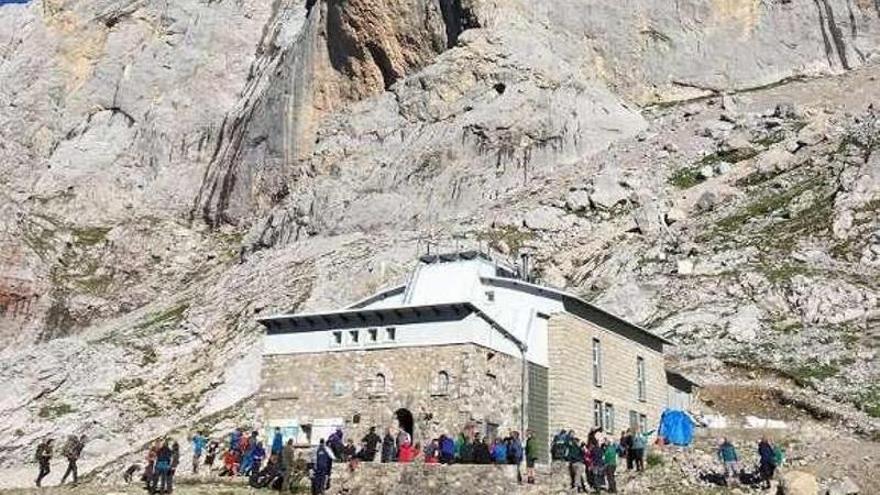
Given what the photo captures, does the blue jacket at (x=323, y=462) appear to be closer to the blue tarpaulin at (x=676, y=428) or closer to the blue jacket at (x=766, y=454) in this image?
the blue jacket at (x=766, y=454)

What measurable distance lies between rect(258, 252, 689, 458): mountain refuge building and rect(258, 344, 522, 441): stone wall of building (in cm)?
3

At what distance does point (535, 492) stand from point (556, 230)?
138 feet

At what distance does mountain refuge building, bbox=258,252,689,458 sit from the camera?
109 ft

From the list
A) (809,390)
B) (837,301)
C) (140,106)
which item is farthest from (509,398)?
(140,106)

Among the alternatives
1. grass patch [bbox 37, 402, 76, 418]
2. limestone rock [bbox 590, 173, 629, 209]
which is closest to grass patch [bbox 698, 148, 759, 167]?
limestone rock [bbox 590, 173, 629, 209]

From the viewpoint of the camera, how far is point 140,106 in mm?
114438

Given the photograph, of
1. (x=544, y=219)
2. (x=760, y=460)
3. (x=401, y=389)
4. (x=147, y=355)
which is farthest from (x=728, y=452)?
(x=147, y=355)

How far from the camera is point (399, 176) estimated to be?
8012 centimetres

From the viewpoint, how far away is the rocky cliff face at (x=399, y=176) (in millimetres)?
56156

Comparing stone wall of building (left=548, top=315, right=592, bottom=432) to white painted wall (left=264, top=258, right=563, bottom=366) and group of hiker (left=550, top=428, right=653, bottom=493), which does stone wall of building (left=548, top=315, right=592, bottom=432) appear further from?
group of hiker (left=550, top=428, right=653, bottom=493)

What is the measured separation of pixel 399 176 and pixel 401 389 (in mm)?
47577

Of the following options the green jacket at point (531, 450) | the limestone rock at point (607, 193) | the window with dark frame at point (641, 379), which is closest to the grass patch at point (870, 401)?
the window with dark frame at point (641, 379)

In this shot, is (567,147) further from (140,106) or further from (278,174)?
(140,106)

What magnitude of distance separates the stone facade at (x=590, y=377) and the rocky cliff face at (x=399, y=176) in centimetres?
651
